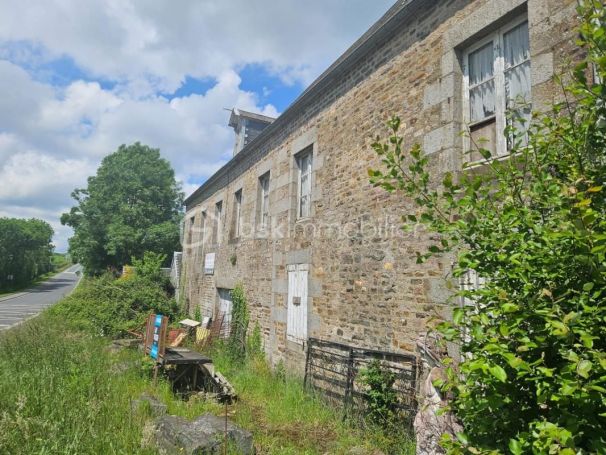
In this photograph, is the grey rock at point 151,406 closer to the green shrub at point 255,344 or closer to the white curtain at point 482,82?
the green shrub at point 255,344

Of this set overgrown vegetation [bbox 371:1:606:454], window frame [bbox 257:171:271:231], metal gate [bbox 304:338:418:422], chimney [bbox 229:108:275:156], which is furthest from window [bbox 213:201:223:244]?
overgrown vegetation [bbox 371:1:606:454]

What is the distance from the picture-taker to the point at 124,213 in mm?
25594

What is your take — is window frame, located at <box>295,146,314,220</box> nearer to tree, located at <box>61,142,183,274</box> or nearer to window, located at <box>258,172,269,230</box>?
window, located at <box>258,172,269,230</box>

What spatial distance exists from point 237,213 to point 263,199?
1.97 m

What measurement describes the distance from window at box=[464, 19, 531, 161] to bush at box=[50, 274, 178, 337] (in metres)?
10.9

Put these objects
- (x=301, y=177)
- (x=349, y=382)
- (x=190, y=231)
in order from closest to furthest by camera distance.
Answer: (x=349, y=382) → (x=301, y=177) → (x=190, y=231)

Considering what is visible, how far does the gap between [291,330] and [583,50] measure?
6104 millimetres

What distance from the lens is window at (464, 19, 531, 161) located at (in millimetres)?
4219

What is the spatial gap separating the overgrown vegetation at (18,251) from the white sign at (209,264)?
34.5 metres

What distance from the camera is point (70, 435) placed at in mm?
3695

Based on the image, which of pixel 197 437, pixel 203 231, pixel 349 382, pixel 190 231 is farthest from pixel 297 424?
pixel 190 231

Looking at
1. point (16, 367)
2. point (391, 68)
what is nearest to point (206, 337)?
point (16, 367)

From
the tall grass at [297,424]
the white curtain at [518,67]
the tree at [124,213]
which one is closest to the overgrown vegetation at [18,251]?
the tree at [124,213]

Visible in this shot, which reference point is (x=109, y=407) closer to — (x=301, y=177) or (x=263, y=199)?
(x=301, y=177)
